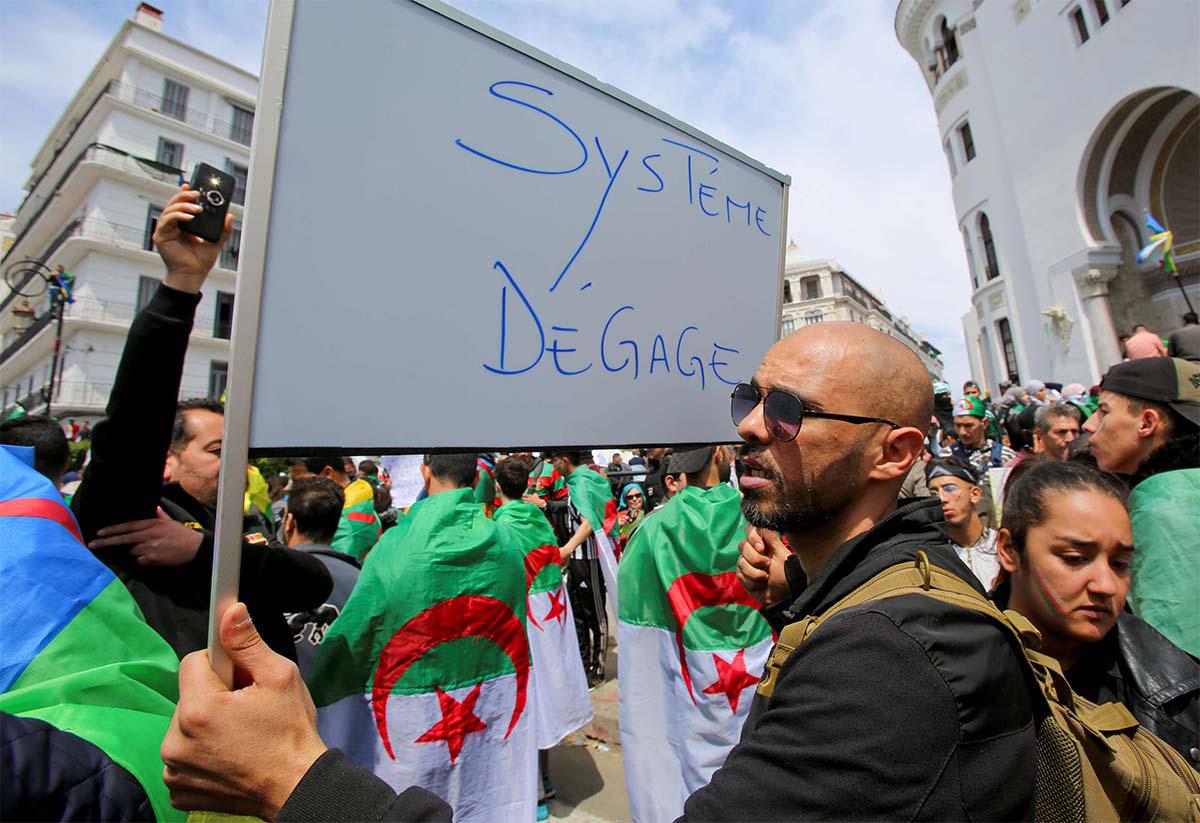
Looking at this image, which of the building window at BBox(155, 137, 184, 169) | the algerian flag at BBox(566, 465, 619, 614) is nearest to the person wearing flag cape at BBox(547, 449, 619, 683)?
the algerian flag at BBox(566, 465, 619, 614)

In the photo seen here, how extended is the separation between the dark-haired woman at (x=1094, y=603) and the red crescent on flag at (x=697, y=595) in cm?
137

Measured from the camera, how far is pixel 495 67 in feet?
3.93

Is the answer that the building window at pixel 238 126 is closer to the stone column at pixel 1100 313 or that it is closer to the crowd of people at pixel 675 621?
the crowd of people at pixel 675 621

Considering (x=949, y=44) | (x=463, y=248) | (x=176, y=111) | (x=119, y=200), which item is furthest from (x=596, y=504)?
(x=176, y=111)

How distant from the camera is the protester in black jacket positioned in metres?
1.22

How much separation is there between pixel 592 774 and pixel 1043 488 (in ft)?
10.4

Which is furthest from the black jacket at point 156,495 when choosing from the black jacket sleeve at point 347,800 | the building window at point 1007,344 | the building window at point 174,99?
the building window at point 174,99

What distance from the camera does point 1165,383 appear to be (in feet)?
7.04

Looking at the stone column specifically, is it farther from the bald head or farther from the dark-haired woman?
the bald head

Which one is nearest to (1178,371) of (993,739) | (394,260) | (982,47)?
(993,739)

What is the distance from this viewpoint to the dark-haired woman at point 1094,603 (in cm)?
149

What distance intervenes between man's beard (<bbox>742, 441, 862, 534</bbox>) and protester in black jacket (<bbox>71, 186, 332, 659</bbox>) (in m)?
1.20

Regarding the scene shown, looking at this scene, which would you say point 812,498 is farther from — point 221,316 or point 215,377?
point 221,316

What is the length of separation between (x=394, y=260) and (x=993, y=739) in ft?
3.93
